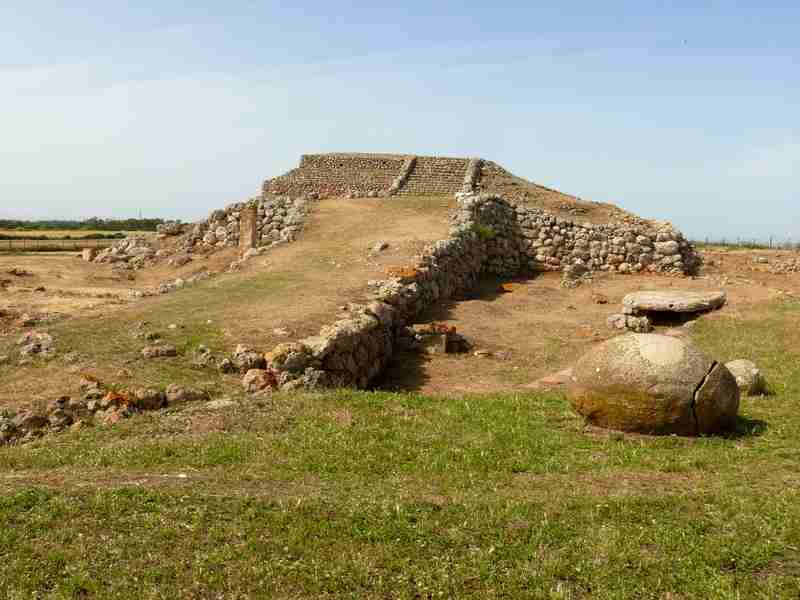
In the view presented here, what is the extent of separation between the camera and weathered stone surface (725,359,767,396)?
12305 mm

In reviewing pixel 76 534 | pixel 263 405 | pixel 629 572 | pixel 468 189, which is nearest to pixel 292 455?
pixel 263 405

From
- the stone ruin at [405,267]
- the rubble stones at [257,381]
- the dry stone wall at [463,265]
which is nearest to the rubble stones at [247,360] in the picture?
the stone ruin at [405,267]

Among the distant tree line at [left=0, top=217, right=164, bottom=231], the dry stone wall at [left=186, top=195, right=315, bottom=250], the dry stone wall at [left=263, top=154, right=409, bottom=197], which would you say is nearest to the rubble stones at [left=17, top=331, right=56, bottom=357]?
the dry stone wall at [left=186, top=195, right=315, bottom=250]

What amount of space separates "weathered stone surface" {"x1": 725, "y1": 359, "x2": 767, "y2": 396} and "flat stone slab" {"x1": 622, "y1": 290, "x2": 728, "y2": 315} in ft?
24.5

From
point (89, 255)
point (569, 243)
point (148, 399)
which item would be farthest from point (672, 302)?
point (89, 255)

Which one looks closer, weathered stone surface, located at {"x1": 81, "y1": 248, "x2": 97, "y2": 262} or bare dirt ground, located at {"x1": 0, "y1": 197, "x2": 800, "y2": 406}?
bare dirt ground, located at {"x1": 0, "y1": 197, "x2": 800, "y2": 406}

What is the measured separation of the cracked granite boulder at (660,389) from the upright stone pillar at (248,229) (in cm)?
1899

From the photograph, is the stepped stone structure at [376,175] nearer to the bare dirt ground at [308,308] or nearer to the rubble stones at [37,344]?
the bare dirt ground at [308,308]

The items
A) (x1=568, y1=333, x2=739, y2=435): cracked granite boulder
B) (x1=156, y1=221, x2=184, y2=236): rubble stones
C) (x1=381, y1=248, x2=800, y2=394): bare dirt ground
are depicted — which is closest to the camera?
(x1=568, y1=333, x2=739, y2=435): cracked granite boulder

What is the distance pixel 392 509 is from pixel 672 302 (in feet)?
49.3

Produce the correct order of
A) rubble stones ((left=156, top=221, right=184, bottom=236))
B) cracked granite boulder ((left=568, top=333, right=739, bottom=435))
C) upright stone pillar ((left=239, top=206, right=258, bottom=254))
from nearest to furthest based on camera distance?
cracked granite boulder ((left=568, top=333, right=739, bottom=435)) → upright stone pillar ((left=239, top=206, right=258, bottom=254)) → rubble stones ((left=156, top=221, right=184, bottom=236))

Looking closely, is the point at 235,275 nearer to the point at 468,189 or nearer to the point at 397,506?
the point at 397,506

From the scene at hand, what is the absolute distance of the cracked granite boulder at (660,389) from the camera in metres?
9.70

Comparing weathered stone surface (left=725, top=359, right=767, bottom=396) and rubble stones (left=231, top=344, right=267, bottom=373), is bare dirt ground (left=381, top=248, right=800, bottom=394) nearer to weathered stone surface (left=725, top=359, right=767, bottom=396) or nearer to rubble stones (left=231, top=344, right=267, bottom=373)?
rubble stones (left=231, top=344, right=267, bottom=373)
